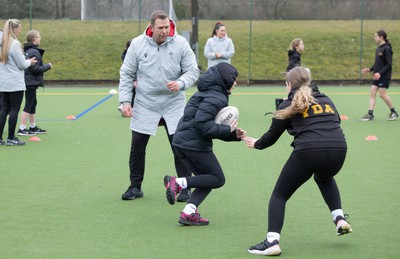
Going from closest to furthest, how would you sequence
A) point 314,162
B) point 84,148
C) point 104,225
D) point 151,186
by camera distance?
point 314,162 < point 104,225 < point 151,186 < point 84,148

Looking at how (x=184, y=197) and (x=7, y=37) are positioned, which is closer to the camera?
(x=184, y=197)

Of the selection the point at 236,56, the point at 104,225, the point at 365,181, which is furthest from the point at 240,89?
the point at 104,225

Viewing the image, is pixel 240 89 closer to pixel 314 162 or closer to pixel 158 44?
pixel 158 44

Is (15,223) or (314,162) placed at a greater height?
(314,162)

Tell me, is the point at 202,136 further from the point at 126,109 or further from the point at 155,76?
the point at 155,76

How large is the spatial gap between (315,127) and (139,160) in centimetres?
264

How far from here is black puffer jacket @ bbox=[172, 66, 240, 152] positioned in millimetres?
6852

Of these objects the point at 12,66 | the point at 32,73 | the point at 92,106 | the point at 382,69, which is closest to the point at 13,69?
the point at 12,66

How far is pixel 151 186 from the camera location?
907 centimetres

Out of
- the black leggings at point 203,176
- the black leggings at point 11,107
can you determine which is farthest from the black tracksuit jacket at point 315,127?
the black leggings at point 11,107

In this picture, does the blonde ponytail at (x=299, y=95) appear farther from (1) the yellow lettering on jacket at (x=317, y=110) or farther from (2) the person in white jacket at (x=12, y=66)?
(2) the person in white jacket at (x=12, y=66)

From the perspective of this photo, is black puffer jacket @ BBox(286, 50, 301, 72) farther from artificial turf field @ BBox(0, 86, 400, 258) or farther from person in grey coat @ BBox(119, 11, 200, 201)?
person in grey coat @ BBox(119, 11, 200, 201)

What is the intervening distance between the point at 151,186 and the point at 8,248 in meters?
2.83

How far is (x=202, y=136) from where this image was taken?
6992mm
